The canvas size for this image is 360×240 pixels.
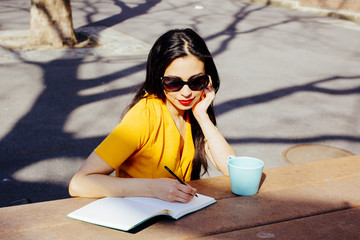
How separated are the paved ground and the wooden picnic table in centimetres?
206

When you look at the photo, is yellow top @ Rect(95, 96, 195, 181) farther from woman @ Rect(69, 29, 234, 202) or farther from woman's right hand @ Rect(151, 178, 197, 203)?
woman's right hand @ Rect(151, 178, 197, 203)

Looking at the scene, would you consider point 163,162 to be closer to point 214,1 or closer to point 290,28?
point 290,28

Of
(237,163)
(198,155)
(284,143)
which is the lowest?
(284,143)

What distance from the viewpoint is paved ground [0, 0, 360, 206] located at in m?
4.32

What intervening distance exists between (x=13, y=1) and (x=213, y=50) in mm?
10615

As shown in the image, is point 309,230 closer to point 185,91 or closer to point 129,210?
point 129,210

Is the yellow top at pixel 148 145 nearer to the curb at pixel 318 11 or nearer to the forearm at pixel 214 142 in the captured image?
the forearm at pixel 214 142

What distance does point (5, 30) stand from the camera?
10.5 metres

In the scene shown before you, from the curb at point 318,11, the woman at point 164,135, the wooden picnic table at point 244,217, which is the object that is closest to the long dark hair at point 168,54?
the woman at point 164,135

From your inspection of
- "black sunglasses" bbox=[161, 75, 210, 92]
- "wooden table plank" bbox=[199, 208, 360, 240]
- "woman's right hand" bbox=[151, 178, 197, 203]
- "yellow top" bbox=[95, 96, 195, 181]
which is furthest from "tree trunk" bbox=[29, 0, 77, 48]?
"wooden table plank" bbox=[199, 208, 360, 240]

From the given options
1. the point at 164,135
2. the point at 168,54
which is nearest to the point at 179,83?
the point at 168,54

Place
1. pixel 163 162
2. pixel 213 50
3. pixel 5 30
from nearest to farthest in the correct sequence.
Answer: pixel 163 162, pixel 213 50, pixel 5 30

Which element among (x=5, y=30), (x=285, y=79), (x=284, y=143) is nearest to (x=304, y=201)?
(x=284, y=143)

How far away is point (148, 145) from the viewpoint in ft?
6.72
